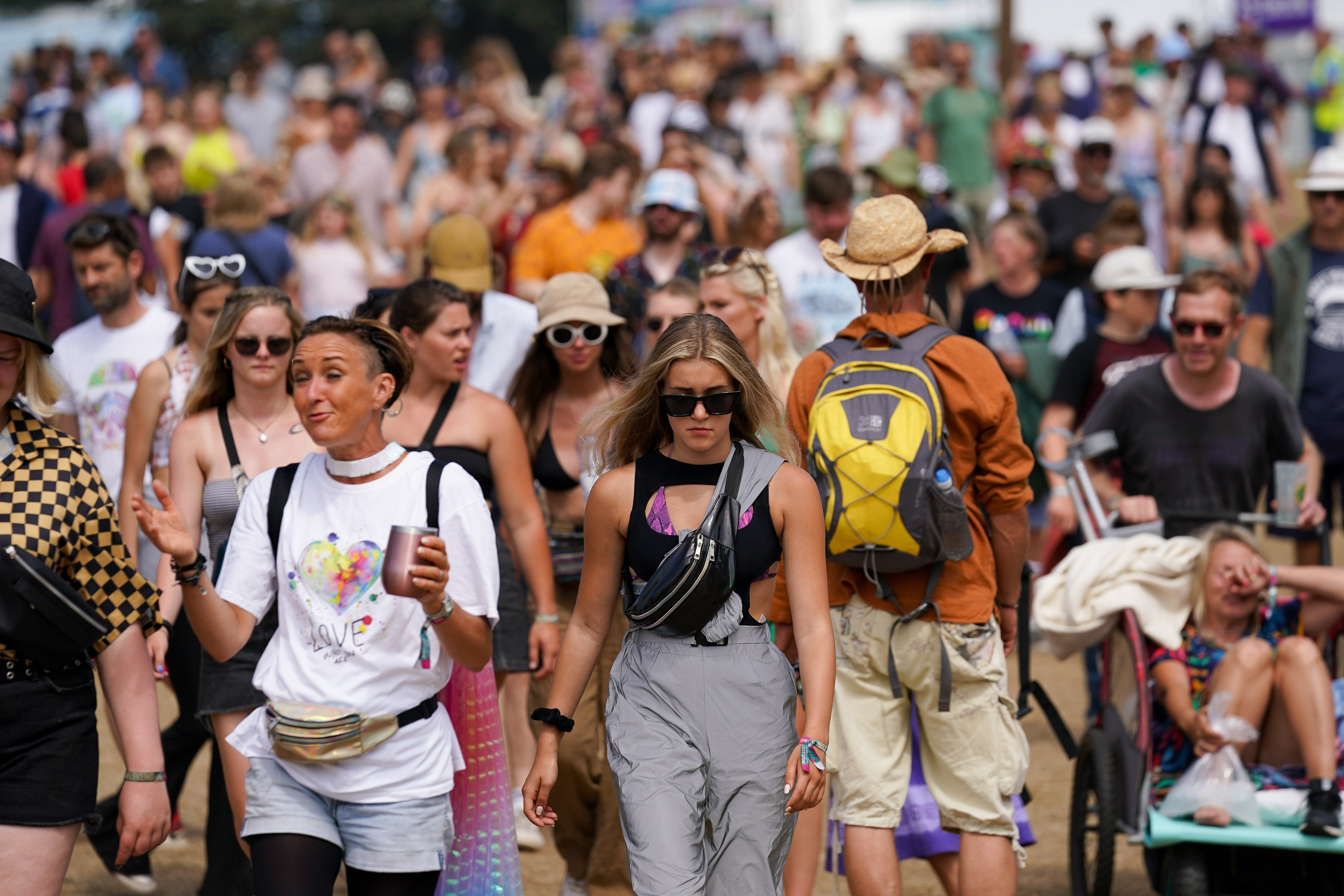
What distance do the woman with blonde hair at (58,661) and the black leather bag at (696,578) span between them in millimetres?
1155

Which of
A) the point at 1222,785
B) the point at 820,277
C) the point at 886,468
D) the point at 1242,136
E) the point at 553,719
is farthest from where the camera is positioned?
the point at 1242,136

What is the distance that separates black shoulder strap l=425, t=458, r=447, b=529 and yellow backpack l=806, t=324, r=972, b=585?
0.95m

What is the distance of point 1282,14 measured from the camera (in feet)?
102

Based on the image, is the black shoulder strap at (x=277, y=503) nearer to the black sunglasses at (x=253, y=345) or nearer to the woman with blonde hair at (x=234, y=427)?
the woman with blonde hair at (x=234, y=427)

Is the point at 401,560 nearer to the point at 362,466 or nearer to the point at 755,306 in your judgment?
the point at 362,466

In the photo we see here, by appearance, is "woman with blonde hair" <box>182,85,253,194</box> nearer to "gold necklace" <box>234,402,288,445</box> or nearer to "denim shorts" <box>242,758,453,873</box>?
"gold necklace" <box>234,402,288,445</box>

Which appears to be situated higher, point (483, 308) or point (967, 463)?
point (483, 308)

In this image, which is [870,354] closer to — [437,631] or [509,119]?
[437,631]

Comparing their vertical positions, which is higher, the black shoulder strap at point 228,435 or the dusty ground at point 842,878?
the black shoulder strap at point 228,435

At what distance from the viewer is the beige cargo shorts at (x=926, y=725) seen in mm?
4398

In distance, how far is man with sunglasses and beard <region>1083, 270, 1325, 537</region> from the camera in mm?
5723

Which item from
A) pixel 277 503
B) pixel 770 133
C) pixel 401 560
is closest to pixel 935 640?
pixel 401 560

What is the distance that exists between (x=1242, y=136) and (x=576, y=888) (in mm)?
11362

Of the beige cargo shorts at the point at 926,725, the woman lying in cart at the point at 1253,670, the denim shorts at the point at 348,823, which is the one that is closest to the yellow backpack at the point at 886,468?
the beige cargo shorts at the point at 926,725
